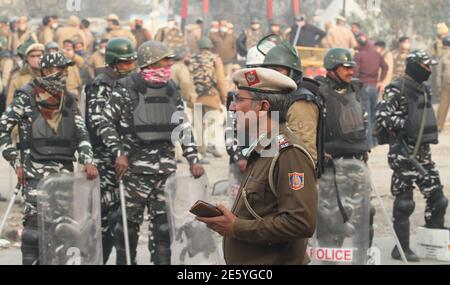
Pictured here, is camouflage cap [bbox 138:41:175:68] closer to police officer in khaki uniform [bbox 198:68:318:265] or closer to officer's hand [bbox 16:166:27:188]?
officer's hand [bbox 16:166:27:188]

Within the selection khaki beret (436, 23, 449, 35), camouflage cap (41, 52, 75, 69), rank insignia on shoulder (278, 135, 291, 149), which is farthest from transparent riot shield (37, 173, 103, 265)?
khaki beret (436, 23, 449, 35)

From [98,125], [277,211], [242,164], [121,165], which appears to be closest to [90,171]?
[121,165]

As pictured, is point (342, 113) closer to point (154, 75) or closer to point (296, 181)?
point (154, 75)

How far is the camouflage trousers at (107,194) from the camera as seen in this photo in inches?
364

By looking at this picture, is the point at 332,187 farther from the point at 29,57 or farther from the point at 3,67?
the point at 3,67

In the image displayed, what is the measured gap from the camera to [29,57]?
11453mm

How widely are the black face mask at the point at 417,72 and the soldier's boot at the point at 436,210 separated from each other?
966mm

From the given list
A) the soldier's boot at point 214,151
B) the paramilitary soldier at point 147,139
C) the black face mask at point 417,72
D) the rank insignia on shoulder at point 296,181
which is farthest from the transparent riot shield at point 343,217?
the soldier's boot at point 214,151

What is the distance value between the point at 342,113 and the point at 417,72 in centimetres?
124

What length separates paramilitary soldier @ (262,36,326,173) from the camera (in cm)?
771

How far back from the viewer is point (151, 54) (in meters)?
9.06

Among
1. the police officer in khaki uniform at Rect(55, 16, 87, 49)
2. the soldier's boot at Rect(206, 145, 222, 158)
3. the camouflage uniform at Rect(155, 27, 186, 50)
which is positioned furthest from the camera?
the camouflage uniform at Rect(155, 27, 186, 50)

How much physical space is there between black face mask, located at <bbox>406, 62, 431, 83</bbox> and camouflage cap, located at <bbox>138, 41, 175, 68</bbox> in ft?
7.21
